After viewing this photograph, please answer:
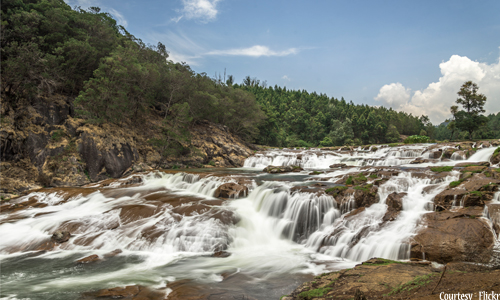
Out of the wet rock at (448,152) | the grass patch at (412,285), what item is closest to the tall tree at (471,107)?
the wet rock at (448,152)

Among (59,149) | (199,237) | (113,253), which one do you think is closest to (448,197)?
(199,237)

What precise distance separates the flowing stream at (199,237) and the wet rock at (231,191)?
0.96ft

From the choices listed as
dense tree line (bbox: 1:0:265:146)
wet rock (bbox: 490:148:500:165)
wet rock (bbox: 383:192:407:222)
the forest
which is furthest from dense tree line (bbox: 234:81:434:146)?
wet rock (bbox: 383:192:407:222)

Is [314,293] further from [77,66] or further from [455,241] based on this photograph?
[77,66]

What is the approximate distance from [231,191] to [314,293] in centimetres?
887

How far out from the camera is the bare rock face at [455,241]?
5.82m

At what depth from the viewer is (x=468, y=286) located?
3.04 meters

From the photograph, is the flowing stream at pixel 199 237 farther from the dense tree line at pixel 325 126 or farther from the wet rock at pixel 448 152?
the dense tree line at pixel 325 126

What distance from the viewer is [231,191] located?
499 inches

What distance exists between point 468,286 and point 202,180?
1395 cm

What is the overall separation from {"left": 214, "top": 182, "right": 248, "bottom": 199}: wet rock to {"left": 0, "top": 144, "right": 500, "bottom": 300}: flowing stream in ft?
0.96

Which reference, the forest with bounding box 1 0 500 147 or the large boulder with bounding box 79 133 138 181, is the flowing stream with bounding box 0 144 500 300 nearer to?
the large boulder with bounding box 79 133 138 181

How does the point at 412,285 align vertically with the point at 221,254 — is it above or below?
above

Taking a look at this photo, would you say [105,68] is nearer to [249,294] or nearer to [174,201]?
[174,201]
